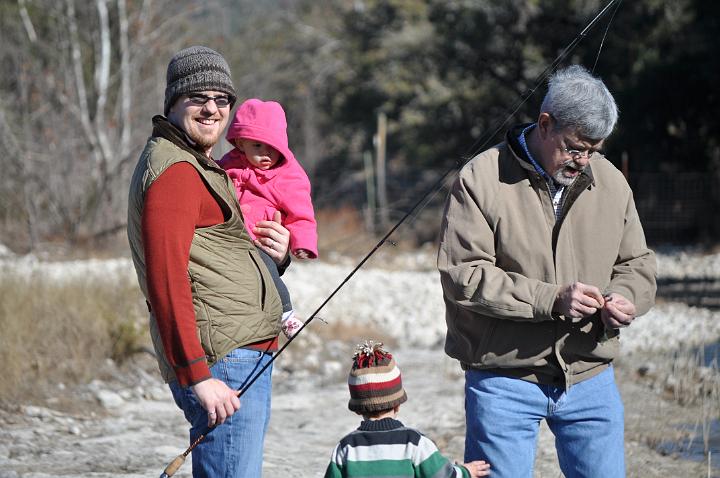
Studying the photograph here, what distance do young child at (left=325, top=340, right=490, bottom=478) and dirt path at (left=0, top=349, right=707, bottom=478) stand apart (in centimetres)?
275

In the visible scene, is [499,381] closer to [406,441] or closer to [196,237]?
[406,441]

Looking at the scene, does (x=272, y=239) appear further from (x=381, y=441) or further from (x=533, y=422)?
(x=533, y=422)

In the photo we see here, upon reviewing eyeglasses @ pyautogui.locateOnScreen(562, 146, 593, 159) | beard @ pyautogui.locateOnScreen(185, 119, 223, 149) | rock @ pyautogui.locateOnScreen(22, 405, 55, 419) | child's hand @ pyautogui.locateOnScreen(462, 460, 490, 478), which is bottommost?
rock @ pyautogui.locateOnScreen(22, 405, 55, 419)

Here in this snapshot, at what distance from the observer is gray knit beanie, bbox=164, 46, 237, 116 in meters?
3.08

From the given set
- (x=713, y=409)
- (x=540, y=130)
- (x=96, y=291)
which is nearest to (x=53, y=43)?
(x=96, y=291)

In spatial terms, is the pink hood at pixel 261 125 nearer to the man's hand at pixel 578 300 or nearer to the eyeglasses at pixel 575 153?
the eyeglasses at pixel 575 153

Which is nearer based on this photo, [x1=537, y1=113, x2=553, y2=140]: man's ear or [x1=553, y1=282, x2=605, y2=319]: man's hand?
[x1=553, y1=282, x2=605, y2=319]: man's hand

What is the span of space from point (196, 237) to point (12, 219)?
16.2 meters

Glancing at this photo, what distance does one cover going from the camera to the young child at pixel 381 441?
2992 millimetres

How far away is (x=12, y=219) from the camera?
18.2 meters

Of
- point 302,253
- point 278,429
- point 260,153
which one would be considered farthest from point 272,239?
point 278,429

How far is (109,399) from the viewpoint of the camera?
7.75m

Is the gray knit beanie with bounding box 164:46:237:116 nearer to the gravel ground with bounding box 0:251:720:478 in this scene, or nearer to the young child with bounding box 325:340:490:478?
the young child with bounding box 325:340:490:478

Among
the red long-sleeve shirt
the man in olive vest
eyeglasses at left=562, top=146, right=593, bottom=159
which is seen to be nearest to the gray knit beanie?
the man in olive vest
